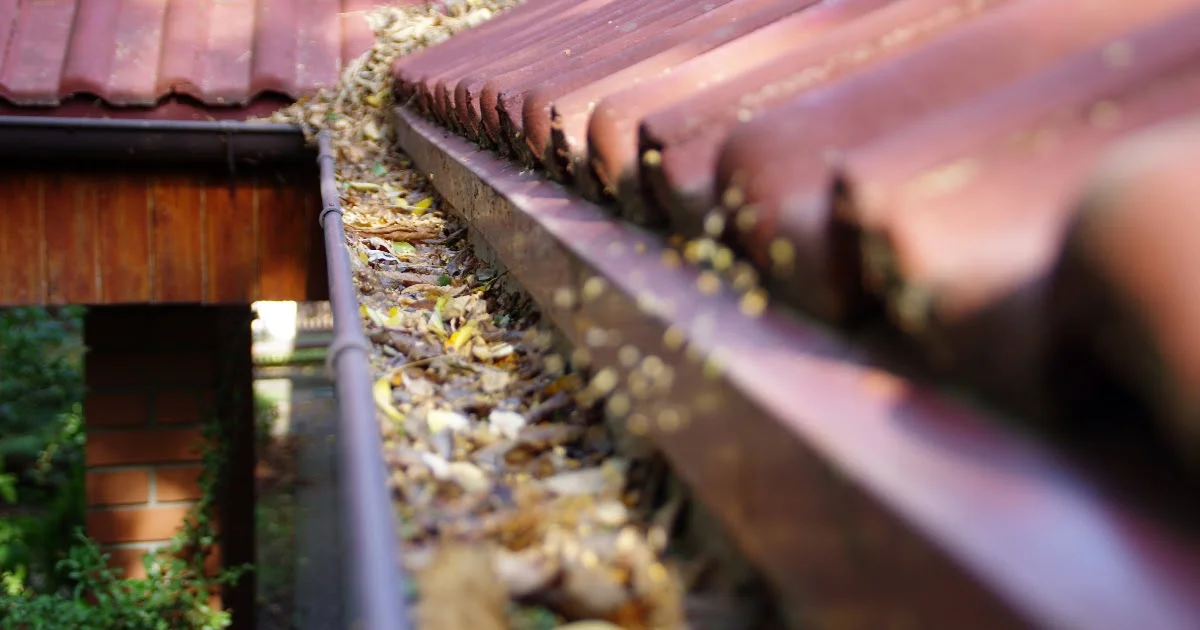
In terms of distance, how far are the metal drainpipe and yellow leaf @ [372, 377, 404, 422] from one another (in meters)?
0.08

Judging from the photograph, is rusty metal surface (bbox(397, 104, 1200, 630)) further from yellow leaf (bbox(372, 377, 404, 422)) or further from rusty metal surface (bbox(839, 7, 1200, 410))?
yellow leaf (bbox(372, 377, 404, 422))

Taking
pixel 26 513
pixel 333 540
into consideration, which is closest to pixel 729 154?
pixel 26 513

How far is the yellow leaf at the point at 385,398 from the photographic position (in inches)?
42.2

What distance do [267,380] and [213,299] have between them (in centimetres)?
828

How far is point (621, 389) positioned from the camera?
85cm

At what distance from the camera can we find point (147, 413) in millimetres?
3893

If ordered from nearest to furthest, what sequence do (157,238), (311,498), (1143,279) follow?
(1143,279)
(157,238)
(311,498)

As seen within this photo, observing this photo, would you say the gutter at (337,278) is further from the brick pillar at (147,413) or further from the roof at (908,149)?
the brick pillar at (147,413)

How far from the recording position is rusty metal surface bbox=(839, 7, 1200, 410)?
1.54ft

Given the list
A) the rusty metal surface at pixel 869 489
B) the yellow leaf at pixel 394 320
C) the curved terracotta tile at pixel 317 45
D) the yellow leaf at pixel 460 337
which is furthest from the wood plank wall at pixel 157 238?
the rusty metal surface at pixel 869 489

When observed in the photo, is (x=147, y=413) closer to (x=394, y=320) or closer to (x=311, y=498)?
(x=394, y=320)

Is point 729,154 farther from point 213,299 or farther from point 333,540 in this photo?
point 333,540

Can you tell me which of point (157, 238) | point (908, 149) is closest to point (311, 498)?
point (157, 238)

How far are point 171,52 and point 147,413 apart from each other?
1.38 m
